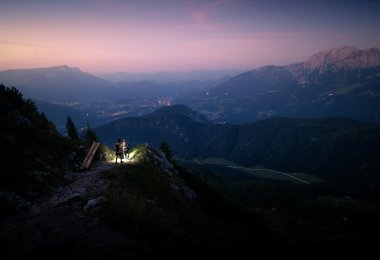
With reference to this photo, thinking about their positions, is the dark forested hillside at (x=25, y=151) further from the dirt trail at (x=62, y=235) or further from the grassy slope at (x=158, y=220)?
the grassy slope at (x=158, y=220)

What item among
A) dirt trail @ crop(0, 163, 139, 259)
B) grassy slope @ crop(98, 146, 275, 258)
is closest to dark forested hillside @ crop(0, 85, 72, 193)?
dirt trail @ crop(0, 163, 139, 259)

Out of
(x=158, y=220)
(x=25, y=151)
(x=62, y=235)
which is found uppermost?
(x=25, y=151)

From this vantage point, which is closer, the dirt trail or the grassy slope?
the dirt trail

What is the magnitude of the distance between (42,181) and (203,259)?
1457cm

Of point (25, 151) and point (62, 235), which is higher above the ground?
point (25, 151)

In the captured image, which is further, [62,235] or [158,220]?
[158,220]

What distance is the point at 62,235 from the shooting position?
1467cm

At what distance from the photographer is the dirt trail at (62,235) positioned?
43.5 ft

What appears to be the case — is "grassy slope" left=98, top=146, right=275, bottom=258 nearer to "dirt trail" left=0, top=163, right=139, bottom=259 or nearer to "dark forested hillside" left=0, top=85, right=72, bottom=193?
"dirt trail" left=0, top=163, right=139, bottom=259

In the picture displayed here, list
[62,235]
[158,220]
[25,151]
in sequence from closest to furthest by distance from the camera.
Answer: [62,235] → [158,220] → [25,151]

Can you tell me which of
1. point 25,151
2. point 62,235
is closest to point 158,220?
point 62,235

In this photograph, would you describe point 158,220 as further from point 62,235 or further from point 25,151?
point 25,151

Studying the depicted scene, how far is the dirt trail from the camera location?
13.2 meters

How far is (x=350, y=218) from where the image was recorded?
538ft
